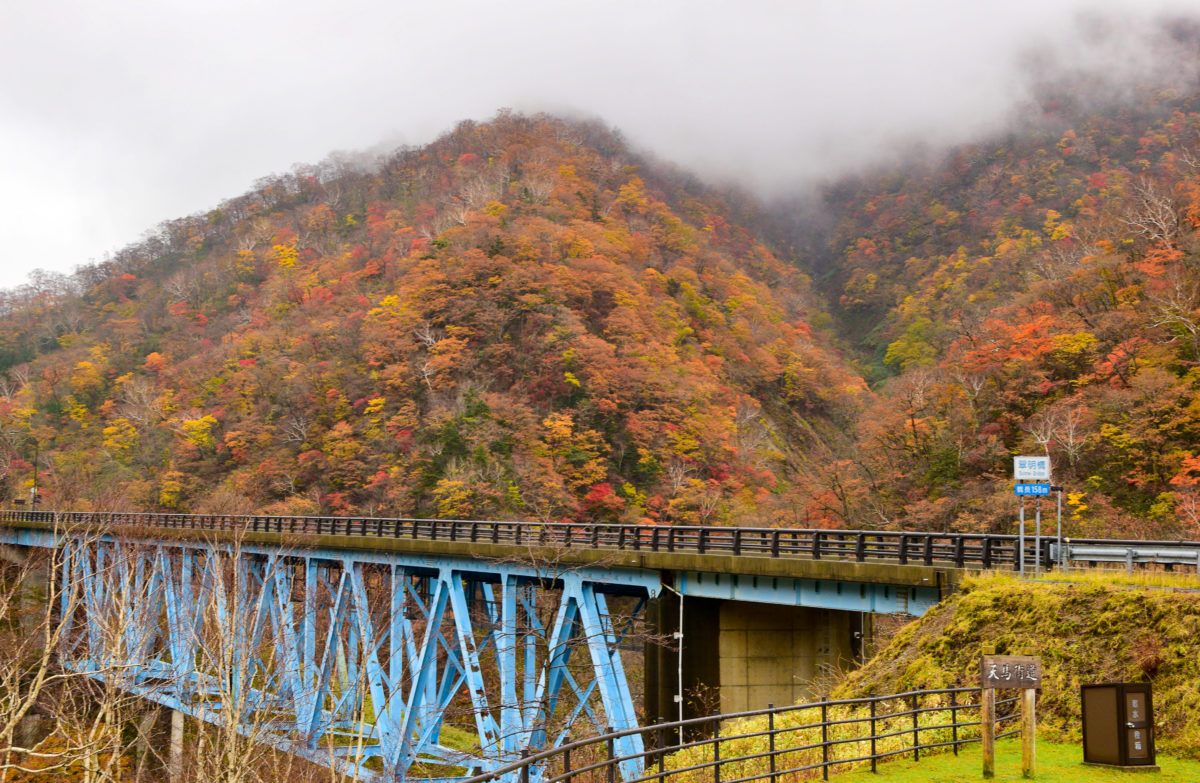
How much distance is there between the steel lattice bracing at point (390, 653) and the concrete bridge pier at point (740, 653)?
97 centimetres

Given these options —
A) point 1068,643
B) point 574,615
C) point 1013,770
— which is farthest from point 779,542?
point 1013,770

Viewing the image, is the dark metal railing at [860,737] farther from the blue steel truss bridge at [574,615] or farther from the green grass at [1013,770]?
the blue steel truss bridge at [574,615]

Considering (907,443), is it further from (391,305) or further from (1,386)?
(1,386)

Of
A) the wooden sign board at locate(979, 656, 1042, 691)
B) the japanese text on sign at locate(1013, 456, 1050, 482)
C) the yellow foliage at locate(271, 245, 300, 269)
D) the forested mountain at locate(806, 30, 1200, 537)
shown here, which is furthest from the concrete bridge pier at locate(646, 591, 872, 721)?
the yellow foliage at locate(271, 245, 300, 269)

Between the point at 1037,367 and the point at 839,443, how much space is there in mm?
29111

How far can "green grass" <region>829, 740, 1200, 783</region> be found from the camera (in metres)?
10.1

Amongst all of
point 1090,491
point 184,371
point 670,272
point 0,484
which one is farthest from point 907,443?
point 0,484

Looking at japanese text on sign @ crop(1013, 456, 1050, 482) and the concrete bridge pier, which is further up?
japanese text on sign @ crop(1013, 456, 1050, 482)

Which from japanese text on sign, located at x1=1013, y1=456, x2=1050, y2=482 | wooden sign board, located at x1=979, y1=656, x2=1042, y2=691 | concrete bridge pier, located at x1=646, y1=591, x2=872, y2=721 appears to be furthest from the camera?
concrete bridge pier, located at x1=646, y1=591, x2=872, y2=721

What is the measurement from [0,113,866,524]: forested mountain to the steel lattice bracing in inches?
512

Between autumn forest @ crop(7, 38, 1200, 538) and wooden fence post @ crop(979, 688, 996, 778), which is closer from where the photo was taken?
wooden fence post @ crop(979, 688, 996, 778)

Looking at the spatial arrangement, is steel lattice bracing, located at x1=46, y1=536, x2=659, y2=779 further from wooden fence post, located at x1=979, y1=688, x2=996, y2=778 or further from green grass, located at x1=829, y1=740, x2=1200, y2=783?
wooden fence post, located at x1=979, y1=688, x2=996, y2=778

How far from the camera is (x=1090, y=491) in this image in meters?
33.7

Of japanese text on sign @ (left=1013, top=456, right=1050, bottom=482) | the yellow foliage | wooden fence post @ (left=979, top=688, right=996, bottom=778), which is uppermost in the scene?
the yellow foliage
